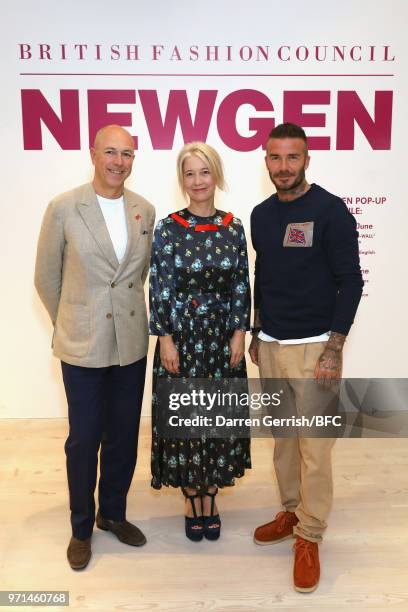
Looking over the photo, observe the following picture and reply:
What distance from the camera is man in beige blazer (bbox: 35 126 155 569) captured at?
6.98 feet

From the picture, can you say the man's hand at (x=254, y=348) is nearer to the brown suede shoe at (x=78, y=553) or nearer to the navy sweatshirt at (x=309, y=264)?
the navy sweatshirt at (x=309, y=264)

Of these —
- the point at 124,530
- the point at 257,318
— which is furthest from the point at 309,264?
the point at 124,530

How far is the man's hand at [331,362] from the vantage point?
2.07 metres

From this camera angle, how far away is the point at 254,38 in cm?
343

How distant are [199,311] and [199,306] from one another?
0.02 meters

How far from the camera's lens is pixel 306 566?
7.05ft

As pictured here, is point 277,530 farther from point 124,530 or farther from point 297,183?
point 297,183

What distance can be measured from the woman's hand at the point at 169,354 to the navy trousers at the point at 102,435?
0.43ft

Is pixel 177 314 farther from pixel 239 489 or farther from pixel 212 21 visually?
pixel 212 21

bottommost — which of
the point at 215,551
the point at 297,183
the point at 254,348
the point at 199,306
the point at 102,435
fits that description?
the point at 215,551

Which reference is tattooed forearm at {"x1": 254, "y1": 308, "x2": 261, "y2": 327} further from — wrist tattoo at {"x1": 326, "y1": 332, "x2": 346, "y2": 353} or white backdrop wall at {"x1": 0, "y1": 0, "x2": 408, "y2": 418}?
white backdrop wall at {"x1": 0, "y1": 0, "x2": 408, "y2": 418}

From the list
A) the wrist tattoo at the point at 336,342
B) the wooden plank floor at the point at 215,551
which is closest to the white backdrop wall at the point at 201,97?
the wooden plank floor at the point at 215,551

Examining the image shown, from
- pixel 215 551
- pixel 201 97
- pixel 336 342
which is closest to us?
pixel 336 342

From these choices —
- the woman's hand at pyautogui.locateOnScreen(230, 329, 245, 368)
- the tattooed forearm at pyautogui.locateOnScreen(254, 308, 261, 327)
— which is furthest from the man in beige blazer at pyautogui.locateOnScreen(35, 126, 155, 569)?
the tattooed forearm at pyautogui.locateOnScreen(254, 308, 261, 327)
